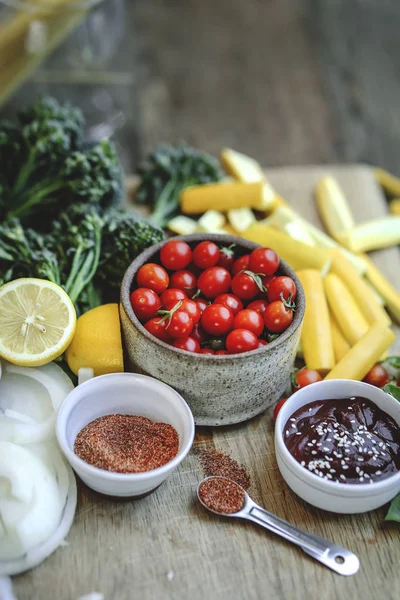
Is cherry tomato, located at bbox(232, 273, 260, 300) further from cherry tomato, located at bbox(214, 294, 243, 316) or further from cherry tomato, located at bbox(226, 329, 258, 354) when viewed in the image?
cherry tomato, located at bbox(226, 329, 258, 354)

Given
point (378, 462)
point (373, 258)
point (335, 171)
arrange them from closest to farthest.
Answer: point (378, 462) < point (373, 258) < point (335, 171)

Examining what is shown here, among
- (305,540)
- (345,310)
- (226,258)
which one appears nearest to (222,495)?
(305,540)

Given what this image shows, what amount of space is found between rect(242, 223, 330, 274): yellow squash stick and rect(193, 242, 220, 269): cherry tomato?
14.3 inches

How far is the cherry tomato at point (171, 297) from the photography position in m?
2.09

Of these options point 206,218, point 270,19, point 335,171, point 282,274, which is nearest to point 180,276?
point 282,274

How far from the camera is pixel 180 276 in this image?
221 cm

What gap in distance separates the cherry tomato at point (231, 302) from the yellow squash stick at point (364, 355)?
16.9 inches

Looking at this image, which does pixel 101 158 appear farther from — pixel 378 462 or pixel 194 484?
pixel 378 462

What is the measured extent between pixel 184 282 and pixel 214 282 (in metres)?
0.11

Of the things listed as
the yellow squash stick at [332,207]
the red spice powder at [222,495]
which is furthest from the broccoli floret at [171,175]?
the red spice powder at [222,495]

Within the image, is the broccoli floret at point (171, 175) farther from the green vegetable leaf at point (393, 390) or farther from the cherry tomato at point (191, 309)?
the green vegetable leaf at point (393, 390)

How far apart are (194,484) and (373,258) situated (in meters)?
1.52

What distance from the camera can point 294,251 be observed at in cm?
256

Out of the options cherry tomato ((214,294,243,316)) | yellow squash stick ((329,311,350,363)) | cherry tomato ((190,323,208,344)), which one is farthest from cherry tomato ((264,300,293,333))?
yellow squash stick ((329,311,350,363))
